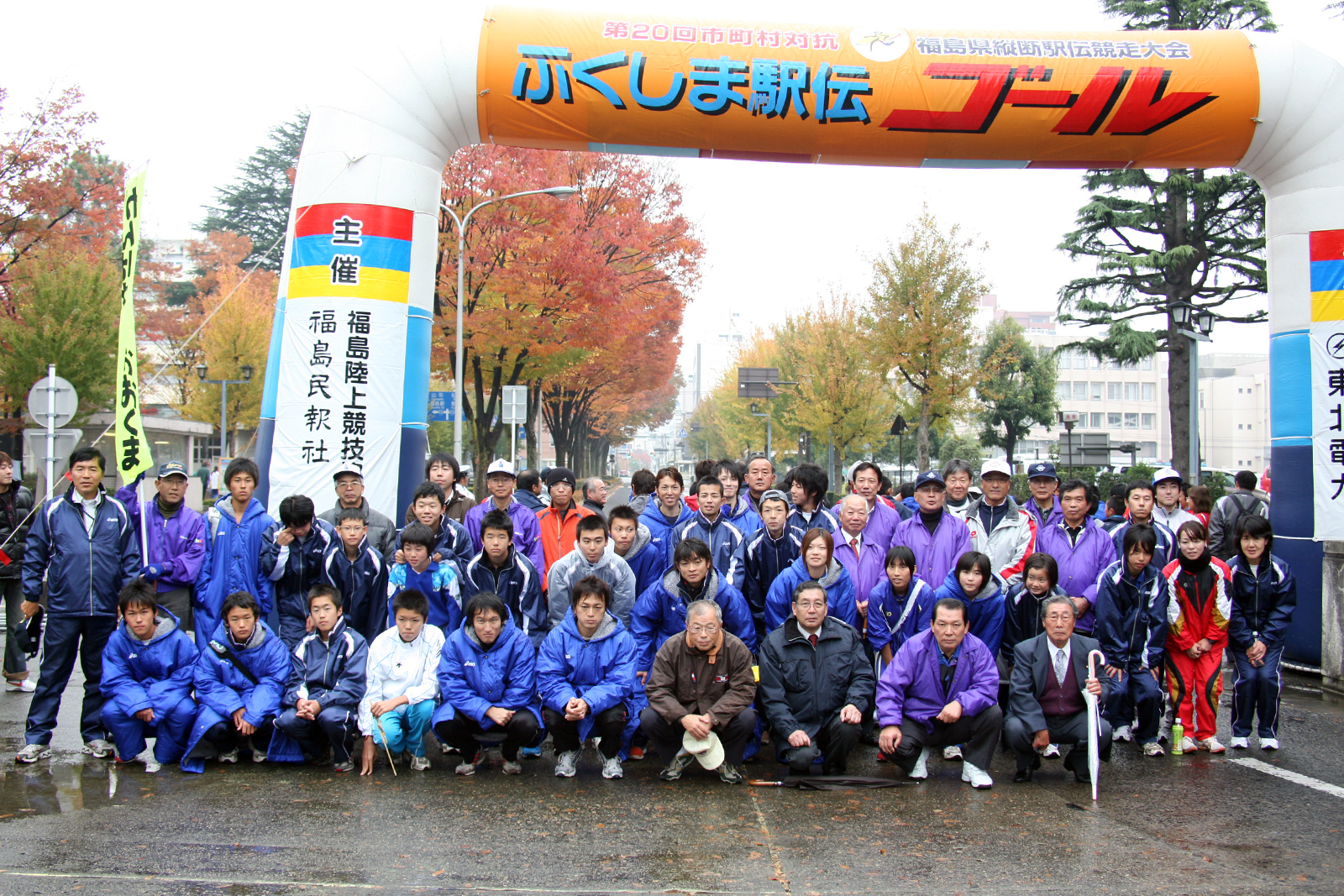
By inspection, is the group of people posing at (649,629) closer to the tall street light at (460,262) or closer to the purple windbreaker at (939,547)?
the purple windbreaker at (939,547)

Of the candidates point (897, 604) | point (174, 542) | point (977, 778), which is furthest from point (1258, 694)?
point (174, 542)

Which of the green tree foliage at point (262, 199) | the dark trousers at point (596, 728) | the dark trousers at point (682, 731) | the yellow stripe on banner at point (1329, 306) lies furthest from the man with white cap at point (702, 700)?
the green tree foliage at point (262, 199)

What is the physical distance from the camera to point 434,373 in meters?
25.2

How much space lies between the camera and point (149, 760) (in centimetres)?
602

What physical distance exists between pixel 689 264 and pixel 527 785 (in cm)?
2188

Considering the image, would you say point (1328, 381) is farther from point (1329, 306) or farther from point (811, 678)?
point (811, 678)

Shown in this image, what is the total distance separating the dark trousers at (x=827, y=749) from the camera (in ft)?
19.3

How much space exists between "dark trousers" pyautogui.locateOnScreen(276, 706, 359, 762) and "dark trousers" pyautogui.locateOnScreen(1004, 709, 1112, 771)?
4.03 m

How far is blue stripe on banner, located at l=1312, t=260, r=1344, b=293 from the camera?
9.43 m

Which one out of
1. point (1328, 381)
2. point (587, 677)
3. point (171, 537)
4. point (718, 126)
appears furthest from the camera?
point (718, 126)

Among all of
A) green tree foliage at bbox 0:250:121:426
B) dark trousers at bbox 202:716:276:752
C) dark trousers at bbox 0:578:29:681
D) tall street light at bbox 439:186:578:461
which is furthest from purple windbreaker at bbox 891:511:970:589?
green tree foliage at bbox 0:250:121:426

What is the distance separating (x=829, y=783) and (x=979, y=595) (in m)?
1.68

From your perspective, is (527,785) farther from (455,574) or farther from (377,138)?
(377,138)

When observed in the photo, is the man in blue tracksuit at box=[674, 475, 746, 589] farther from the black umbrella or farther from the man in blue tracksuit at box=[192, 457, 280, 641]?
the man in blue tracksuit at box=[192, 457, 280, 641]
